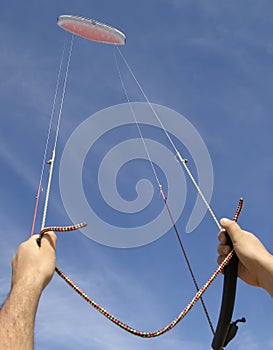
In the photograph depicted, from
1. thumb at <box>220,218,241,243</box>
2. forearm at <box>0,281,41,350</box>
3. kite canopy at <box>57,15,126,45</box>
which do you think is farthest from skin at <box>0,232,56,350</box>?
kite canopy at <box>57,15,126,45</box>

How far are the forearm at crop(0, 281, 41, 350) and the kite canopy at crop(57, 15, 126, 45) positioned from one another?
16.9 metres

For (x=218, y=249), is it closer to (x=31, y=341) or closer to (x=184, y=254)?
(x=31, y=341)

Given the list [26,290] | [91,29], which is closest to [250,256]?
[26,290]

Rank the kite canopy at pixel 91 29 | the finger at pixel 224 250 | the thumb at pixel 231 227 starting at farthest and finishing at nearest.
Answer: the kite canopy at pixel 91 29 < the finger at pixel 224 250 < the thumb at pixel 231 227

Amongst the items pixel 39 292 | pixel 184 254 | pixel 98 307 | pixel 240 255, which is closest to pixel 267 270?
pixel 240 255

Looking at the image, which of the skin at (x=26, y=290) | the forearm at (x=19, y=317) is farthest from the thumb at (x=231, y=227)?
the forearm at (x=19, y=317)

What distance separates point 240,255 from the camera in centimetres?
478

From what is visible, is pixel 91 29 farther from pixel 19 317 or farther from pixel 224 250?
pixel 19 317

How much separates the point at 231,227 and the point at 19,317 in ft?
7.21

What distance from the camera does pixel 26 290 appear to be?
3.69m

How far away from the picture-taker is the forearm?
3.32 meters

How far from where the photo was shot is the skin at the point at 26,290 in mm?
3355

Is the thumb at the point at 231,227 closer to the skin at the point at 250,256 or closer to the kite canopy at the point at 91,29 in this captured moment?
the skin at the point at 250,256

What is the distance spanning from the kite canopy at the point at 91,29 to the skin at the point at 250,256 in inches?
626
